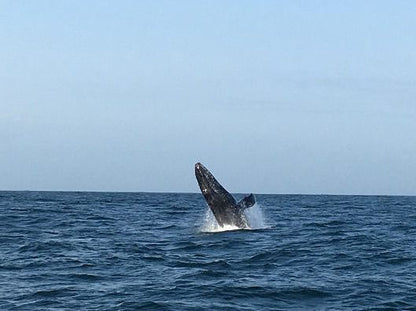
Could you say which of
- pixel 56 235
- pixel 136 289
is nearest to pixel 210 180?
pixel 56 235

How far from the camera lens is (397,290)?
45.8ft

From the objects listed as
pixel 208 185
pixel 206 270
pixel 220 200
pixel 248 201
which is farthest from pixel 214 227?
pixel 206 270

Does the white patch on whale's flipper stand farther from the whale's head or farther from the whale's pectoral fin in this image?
the whale's head

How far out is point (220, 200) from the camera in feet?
84.0

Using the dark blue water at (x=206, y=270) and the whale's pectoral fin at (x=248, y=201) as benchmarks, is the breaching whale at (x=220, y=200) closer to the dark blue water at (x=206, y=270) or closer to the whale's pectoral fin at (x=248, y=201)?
the whale's pectoral fin at (x=248, y=201)

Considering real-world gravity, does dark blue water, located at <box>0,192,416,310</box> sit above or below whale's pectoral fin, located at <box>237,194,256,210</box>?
below

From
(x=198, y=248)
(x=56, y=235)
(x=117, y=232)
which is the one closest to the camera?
(x=198, y=248)

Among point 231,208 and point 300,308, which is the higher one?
point 231,208

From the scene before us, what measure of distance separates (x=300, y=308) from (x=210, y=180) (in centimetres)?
1296

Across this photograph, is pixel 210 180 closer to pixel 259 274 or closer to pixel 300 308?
pixel 259 274

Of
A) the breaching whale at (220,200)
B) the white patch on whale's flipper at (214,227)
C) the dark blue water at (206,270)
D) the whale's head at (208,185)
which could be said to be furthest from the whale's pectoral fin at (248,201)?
the white patch on whale's flipper at (214,227)

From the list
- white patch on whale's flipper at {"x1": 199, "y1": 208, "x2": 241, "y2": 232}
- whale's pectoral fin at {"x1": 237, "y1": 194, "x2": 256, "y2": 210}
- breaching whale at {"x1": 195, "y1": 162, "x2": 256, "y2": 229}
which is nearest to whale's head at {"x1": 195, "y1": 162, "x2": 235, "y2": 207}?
breaching whale at {"x1": 195, "y1": 162, "x2": 256, "y2": 229}

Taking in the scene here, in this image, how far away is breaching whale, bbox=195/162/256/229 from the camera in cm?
2519

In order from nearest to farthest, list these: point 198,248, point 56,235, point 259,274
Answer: point 259,274, point 198,248, point 56,235
